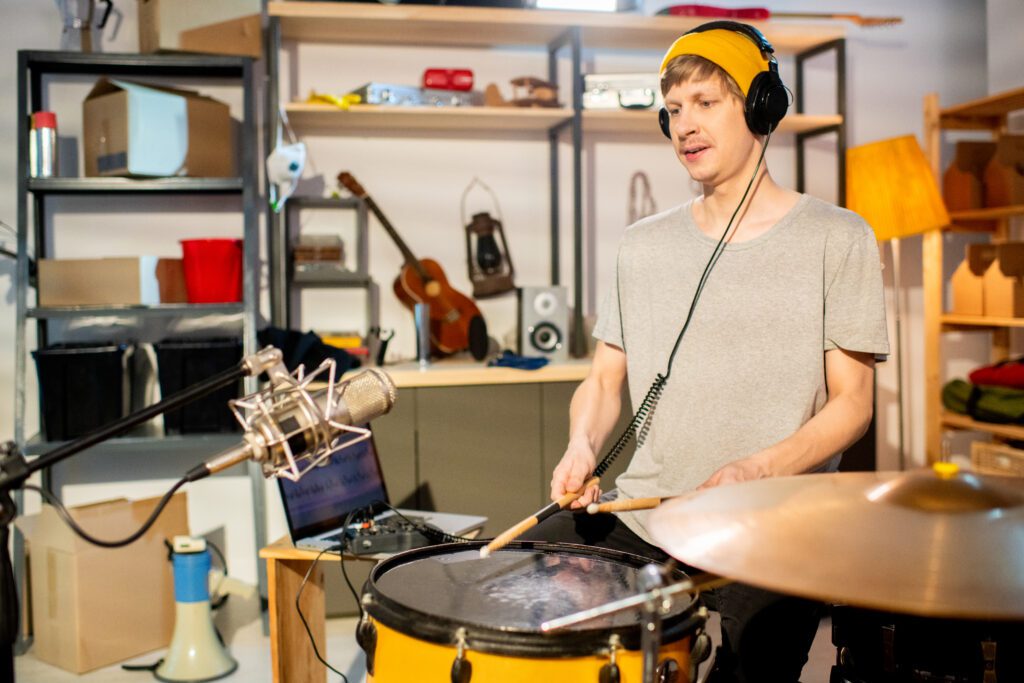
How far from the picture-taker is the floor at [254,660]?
9.12 ft

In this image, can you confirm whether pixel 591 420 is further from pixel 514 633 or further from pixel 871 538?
pixel 871 538

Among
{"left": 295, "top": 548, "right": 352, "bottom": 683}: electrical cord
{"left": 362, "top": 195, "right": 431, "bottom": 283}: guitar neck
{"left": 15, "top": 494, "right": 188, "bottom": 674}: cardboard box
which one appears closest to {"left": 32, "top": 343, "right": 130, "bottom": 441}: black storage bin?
{"left": 15, "top": 494, "right": 188, "bottom": 674}: cardboard box

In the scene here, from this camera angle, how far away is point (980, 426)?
3727 millimetres

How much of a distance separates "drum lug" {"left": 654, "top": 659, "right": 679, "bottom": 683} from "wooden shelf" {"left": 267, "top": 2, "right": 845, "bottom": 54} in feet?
8.39

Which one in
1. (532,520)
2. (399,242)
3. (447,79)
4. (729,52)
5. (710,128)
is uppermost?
(447,79)

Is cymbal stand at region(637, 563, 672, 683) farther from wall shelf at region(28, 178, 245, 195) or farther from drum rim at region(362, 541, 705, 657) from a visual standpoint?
wall shelf at region(28, 178, 245, 195)

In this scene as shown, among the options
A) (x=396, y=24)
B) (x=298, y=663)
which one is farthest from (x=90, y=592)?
(x=396, y=24)

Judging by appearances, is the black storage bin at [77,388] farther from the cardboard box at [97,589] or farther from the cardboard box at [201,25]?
the cardboard box at [201,25]

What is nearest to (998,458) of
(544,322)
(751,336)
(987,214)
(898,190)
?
(987,214)

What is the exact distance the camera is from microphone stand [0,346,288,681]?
1111mm

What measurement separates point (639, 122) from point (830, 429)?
2198mm

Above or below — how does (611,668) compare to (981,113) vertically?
below

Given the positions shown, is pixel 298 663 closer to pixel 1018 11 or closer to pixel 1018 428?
pixel 1018 428

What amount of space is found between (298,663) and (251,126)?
5.60ft
